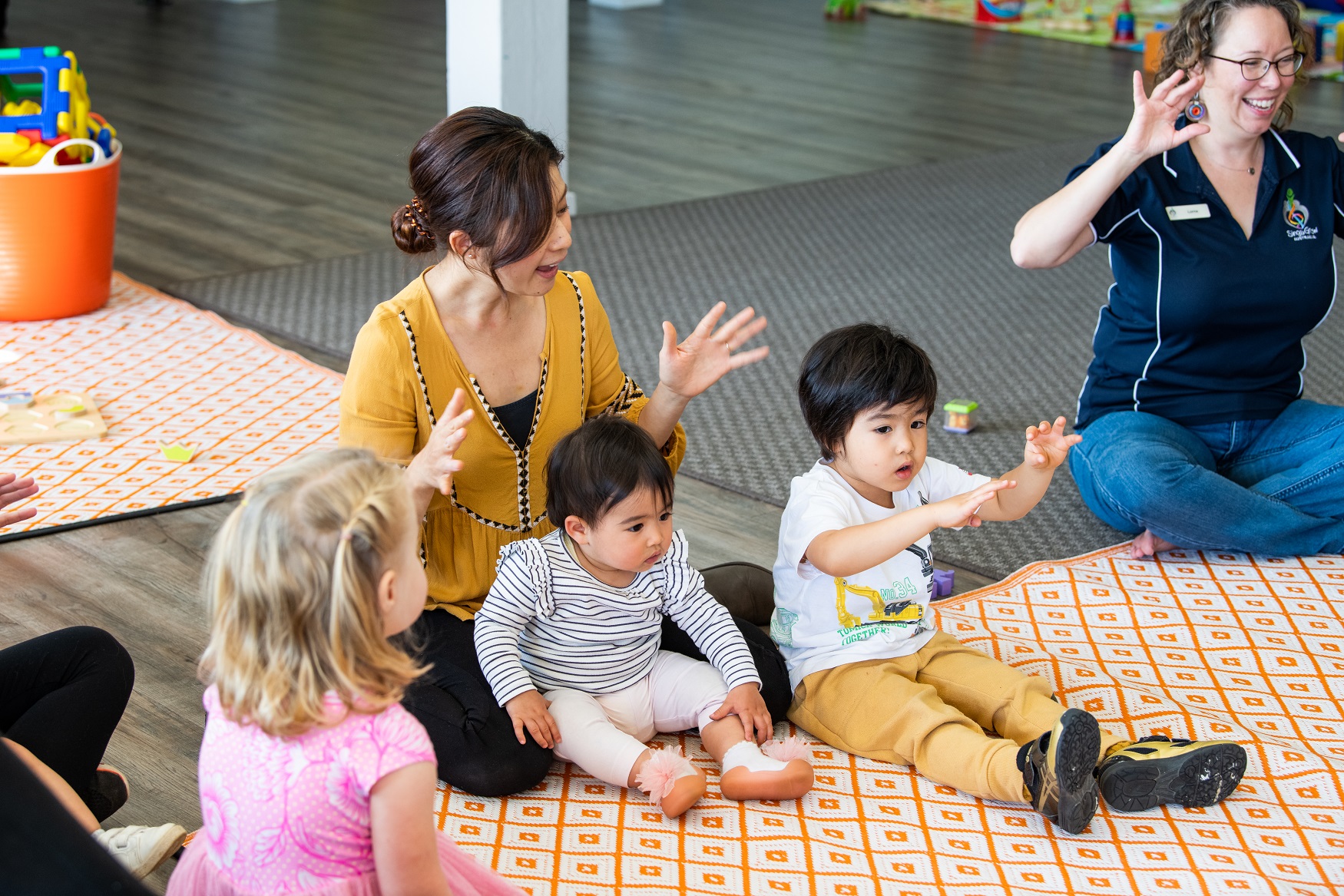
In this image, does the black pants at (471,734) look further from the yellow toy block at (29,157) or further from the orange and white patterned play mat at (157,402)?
the yellow toy block at (29,157)

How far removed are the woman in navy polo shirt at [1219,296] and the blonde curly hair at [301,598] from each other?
1.43 meters

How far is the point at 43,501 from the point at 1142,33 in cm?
707

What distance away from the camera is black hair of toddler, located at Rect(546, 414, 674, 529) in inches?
64.7

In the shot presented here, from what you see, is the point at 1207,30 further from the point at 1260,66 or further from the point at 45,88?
the point at 45,88

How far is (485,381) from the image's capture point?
1.80m

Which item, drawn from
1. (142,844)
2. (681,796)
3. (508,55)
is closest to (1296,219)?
(681,796)

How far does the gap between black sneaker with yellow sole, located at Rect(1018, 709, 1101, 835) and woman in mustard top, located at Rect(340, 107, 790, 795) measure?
0.36m

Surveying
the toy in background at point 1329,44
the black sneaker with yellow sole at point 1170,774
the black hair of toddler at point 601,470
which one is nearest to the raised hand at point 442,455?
the black hair of toddler at point 601,470

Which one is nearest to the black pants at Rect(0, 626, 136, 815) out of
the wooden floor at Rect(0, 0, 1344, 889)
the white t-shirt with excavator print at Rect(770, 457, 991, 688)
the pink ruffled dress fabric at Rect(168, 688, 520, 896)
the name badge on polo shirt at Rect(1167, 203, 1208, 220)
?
the wooden floor at Rect(0, 0, 1344, 889)

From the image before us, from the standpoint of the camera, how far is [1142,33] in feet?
26.0

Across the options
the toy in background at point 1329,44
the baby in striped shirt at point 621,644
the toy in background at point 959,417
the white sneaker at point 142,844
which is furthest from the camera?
the toy in background at point 1329,44

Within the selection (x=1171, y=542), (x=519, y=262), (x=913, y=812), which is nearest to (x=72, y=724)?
(x=519, y=262)

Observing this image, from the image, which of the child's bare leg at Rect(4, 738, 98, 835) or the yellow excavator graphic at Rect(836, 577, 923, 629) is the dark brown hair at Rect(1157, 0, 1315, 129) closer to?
the yellow excavator graphic at Rect(836, 577, 923, 629)

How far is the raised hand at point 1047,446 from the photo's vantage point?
5.88ft
